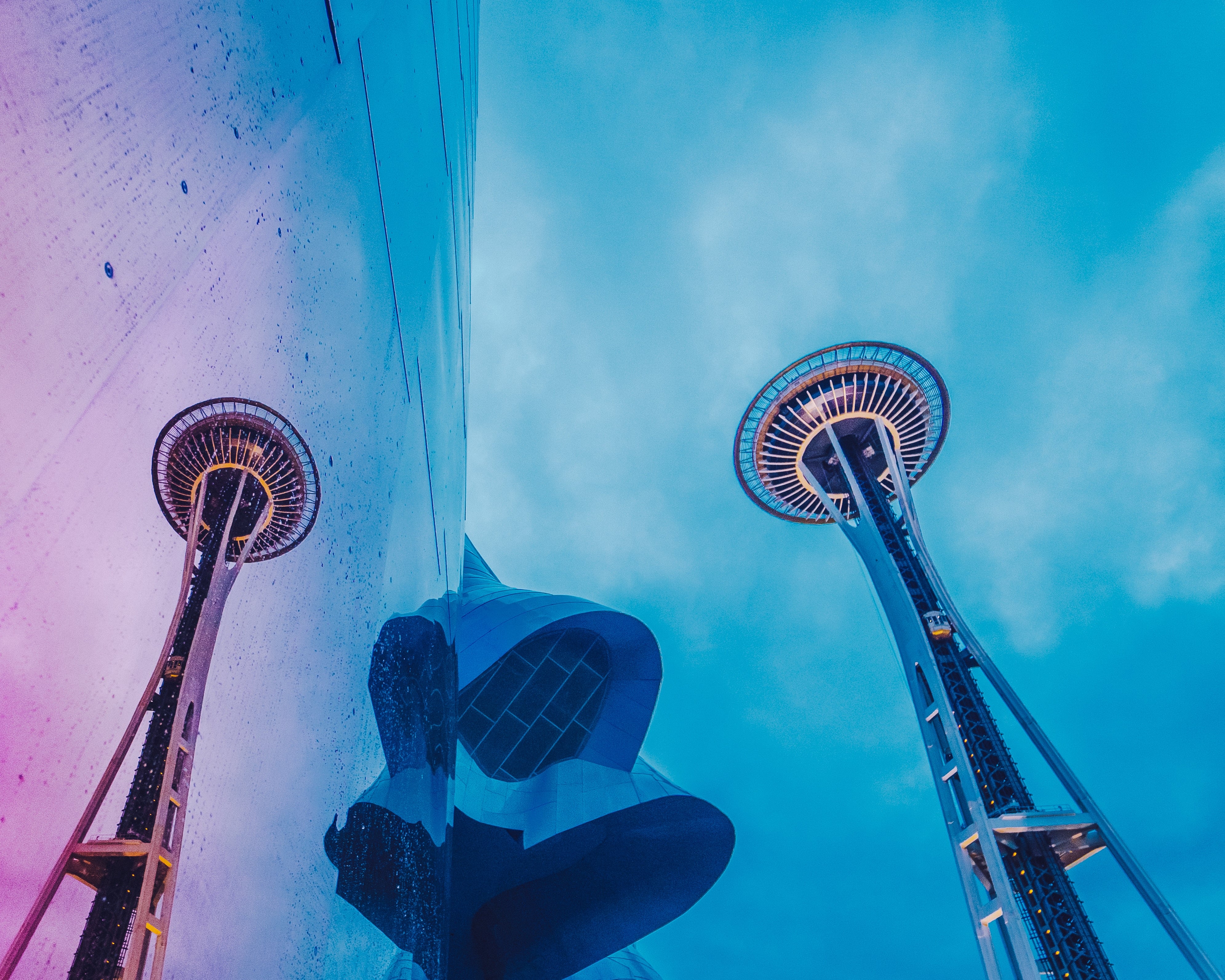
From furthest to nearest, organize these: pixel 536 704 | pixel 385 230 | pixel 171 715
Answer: pixel 536 704 → pixel 385 230 → pixel 171 715

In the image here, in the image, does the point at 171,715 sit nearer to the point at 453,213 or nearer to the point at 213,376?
the point at 213,376

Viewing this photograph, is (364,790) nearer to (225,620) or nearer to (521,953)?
(225,620)

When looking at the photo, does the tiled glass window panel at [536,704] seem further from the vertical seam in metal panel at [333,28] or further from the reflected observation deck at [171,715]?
the vertical seam in metal panel at [333,28]

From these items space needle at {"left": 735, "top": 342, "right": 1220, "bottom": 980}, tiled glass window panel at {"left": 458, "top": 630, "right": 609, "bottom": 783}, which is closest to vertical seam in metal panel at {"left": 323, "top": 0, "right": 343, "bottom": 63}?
space needle at {"left": 735, "top": 342, "right": 1220, "bottom": 980}

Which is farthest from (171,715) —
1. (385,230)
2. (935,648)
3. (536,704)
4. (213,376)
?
(536,704)

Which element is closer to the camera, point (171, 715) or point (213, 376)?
point (213, 376)

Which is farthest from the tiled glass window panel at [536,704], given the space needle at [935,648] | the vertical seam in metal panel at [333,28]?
the vertical seam in metal panel at [333,28]
